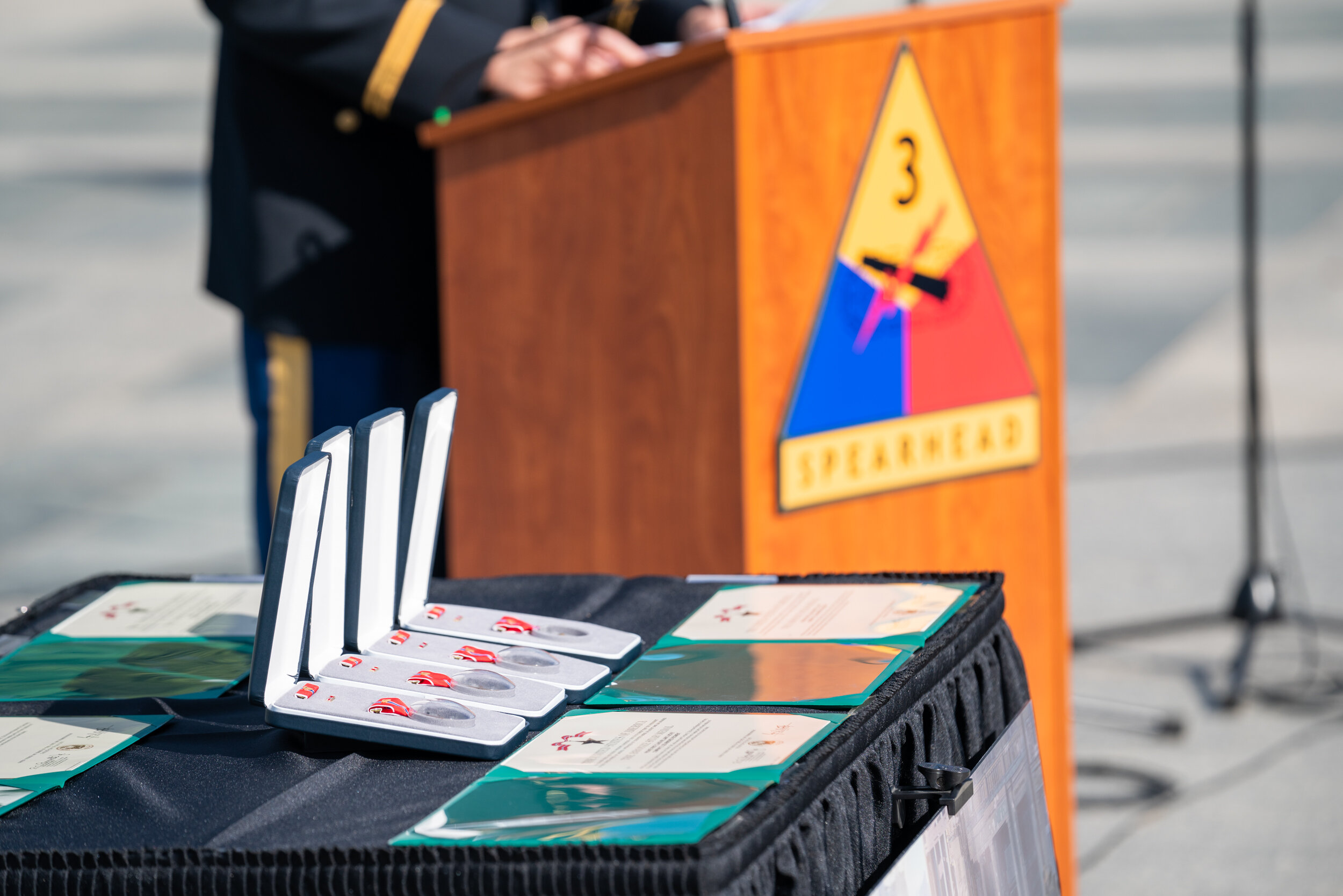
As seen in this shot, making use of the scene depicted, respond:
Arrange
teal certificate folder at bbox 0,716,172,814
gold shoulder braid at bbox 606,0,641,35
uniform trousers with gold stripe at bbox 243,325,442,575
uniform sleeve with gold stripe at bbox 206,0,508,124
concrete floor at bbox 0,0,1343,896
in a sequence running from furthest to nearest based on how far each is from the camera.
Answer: concrete floor at bbox 0,0,1343,896 < gold shoulder braid at bbox 606,0,641,35 < uniform trousers with gold stripe at bbox 243,325,442,575 < uniform sleeve with gold stripe at bbox 206,0,508,124 < teal certificate folder at bbox 0,716,172,814

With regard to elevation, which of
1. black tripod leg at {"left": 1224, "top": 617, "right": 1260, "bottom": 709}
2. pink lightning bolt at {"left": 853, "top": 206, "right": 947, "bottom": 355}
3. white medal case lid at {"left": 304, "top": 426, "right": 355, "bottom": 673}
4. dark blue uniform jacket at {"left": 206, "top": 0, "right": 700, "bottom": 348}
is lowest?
black tripod leg at {"left": 1224, "top": 617, "right": 1260, "bottom": 709}

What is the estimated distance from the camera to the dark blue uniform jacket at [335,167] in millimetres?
1632

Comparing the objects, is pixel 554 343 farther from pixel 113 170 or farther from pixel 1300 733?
pixel 113 170

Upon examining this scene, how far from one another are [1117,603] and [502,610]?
8.05 feet

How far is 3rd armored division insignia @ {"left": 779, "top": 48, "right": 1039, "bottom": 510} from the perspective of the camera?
4.80 ft

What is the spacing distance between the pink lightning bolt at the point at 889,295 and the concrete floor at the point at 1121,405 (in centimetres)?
72

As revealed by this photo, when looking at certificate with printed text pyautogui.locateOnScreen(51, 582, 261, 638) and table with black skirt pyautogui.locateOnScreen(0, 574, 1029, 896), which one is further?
certificate with printed text pyautogui.locateOnScreen(51, 582, 261, 638)

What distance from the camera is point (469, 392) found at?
5.51 feet

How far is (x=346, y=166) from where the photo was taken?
5.75ft

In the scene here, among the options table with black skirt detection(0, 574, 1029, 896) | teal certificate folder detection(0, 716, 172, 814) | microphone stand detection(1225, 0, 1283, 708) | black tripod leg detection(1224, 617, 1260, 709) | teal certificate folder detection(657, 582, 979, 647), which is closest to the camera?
table with black skirt detection(0, 574, 1029, 896)

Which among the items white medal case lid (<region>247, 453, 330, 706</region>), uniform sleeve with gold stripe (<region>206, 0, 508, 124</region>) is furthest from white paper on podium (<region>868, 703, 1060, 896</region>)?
uniform sleeve with gold stripe (<region>206, 0, 508, 124</region>)

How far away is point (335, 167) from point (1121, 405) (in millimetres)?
4038

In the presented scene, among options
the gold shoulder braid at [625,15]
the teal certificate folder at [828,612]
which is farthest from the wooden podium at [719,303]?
the gold shoulder braid at [625,15]

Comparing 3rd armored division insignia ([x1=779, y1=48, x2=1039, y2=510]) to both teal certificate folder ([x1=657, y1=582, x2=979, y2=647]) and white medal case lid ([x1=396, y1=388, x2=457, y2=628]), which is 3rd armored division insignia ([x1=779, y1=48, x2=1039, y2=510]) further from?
white medal case lid ([x1=396, y1=388, x2=457, y2=628])
